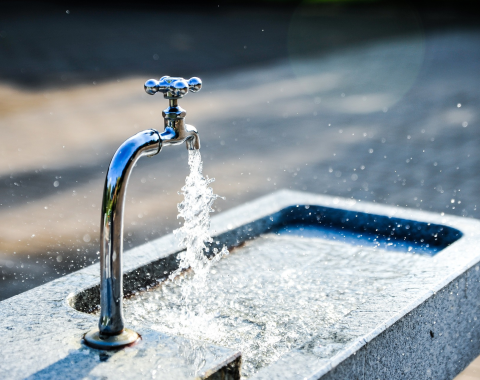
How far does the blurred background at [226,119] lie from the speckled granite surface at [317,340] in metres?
1.99

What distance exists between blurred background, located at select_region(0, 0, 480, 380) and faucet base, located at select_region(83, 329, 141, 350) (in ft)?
7.62

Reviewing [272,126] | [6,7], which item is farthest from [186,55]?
[6,7]

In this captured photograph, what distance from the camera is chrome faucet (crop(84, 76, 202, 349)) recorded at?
1.87m

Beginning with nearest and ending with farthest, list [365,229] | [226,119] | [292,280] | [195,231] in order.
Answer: [195,231], [292,280], [365,229], [226,119]

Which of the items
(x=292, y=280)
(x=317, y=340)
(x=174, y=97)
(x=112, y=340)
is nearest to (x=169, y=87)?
(x=174, y=97)

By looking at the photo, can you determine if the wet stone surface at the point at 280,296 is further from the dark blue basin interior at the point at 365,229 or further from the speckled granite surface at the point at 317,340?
the dark blue basin interior at the point at 365,229

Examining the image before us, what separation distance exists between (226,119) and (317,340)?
7445 millimetres

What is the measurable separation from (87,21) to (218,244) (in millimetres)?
18480

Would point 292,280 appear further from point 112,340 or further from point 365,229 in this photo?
point 112,340

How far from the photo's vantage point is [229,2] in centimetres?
2566

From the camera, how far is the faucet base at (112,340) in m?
1.89

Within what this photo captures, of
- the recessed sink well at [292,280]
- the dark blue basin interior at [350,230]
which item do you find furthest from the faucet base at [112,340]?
the dark blue basin interior at [350,230]

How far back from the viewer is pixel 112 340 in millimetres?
1905

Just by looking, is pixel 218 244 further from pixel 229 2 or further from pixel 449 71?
pixel 229 2
